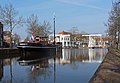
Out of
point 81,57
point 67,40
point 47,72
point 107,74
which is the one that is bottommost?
point 81,57

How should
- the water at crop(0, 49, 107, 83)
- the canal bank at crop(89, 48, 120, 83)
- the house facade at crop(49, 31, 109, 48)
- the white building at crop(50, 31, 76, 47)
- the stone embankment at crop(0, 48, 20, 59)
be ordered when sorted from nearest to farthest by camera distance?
the canal bank at crop(89, 48, 120, 83) < the water at crop(0, 49, 107, 83) < the stone embankment at crop(0, 48, 20, 59) < the house facade at crop(49, 31, 109, 48) < the white building at crop(50, 31, 76, 47)

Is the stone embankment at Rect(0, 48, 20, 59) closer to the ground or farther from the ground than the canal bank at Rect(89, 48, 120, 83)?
closer to the ground

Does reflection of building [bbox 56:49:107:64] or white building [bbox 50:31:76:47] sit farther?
white building [bbox 50:31:76:47]

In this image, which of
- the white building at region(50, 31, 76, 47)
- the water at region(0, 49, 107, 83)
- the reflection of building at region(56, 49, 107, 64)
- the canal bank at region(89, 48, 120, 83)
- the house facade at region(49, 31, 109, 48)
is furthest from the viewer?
the white building at region(50, 31, 76, 47)

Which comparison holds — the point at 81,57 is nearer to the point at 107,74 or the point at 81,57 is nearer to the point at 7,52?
the point at 7,52

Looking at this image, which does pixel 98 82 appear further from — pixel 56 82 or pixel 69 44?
pixel 69 44

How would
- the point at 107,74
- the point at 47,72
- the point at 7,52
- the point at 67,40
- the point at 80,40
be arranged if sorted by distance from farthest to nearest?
the point at 67,40 → the point at 80,40 → the point at 7,52 → the point at 47,72 → the point at 107,74

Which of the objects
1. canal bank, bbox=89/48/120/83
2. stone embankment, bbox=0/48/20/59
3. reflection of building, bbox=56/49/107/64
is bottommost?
reflection of building, bbox=56/49/107/64

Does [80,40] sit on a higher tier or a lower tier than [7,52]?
higher

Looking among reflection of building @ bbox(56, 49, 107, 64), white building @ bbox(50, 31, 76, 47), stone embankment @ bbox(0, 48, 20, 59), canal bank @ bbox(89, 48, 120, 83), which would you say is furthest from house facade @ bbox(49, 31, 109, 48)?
canal bank @ bbox(89, 48, 120, 83)

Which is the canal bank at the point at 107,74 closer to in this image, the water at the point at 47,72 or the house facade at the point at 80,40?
the water at the point at 47,72

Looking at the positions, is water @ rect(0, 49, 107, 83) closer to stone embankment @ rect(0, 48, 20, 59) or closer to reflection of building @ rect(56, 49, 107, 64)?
reflection of building @ rect(56, 49, 107, 64)

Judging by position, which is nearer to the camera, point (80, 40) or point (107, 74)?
point (107, 74)

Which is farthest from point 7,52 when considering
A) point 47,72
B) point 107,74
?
point 107,74
